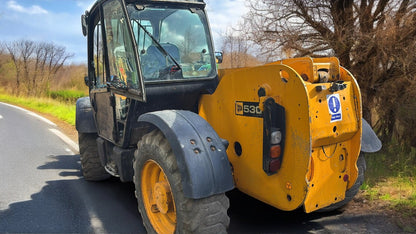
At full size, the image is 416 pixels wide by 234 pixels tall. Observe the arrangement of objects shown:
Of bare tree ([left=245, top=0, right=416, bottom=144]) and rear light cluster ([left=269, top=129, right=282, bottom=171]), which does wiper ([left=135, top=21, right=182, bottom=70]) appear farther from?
bare tree ([left=245, top=0, right=416, bottom=144])

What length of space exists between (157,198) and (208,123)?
786 mm

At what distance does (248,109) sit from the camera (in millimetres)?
2744

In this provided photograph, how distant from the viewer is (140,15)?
136 inches

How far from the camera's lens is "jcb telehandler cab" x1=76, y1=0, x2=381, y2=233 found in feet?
8.11

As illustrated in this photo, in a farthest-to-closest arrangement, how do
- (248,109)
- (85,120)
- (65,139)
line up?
(65,139) < (85,120) < (248,109)

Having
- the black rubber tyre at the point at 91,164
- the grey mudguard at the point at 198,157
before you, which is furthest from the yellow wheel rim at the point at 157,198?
the black rubber tyre at the point at 91,164

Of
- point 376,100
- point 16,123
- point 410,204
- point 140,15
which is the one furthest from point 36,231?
point 16,123

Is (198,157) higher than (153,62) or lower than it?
lower

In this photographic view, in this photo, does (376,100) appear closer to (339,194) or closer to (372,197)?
(372,197)

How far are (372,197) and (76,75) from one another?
25.9 meters

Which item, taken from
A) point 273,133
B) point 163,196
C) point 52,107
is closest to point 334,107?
point 273,133

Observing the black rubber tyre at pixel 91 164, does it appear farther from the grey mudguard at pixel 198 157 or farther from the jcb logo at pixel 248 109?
the jcb logo at pixel 248 109

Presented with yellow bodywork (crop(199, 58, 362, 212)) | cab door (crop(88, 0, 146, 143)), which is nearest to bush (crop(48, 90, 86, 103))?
cab door (crop(88, 0, 146, 143))

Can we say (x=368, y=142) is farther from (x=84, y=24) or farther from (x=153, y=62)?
(x=84, y=24)
